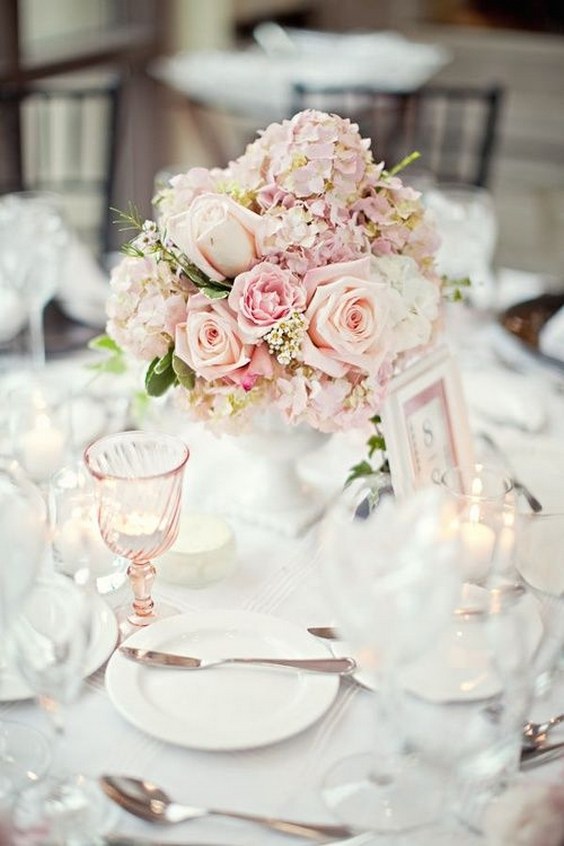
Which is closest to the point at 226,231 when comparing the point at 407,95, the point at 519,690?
the point at 519,690

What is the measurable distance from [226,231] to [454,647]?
466 millimetres

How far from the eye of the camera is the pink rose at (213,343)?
1100 millimetres

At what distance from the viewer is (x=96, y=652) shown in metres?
1.05

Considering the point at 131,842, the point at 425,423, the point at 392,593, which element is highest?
the point at 392,593

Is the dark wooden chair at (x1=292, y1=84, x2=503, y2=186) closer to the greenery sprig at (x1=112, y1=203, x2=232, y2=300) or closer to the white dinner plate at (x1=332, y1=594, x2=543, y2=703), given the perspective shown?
the greenery sprig at (x1=112, y1=203, x2=232, y2=300)

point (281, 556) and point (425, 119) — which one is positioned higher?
point (281, 556)

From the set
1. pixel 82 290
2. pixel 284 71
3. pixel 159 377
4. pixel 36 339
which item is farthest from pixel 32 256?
pixel 284 71

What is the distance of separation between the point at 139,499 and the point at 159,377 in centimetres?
17

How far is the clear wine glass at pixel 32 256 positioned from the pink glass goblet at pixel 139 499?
0.60 metres

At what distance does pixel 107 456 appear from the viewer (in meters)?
1.13

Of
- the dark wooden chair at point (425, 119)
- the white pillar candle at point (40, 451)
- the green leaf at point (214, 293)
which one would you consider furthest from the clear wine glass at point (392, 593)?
the dark wooden chair at point (425, 119)

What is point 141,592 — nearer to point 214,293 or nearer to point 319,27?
point 214,293

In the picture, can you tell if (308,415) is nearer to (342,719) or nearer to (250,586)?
(250,586)

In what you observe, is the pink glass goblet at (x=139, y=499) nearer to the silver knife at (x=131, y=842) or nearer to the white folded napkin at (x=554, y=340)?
the silver knife at (x=131, y=842)
